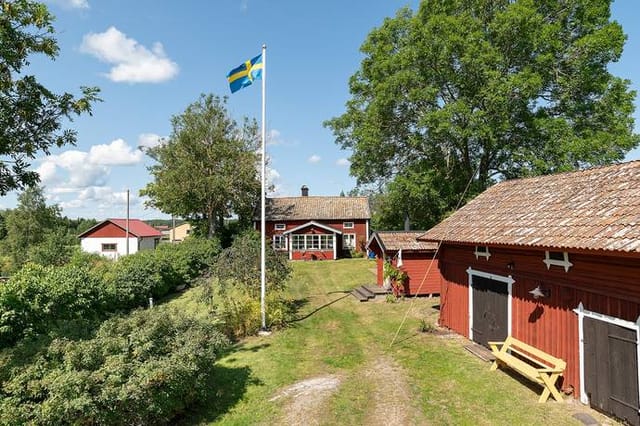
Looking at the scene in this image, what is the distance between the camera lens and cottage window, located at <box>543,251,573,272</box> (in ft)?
26.9

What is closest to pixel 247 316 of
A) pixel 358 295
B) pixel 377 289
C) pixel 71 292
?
pixel 71 292

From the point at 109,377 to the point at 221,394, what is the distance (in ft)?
9.31

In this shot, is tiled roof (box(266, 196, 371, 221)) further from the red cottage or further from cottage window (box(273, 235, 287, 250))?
cottage window (box(273, 235, 287, 250))

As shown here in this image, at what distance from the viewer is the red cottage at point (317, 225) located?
37.5m

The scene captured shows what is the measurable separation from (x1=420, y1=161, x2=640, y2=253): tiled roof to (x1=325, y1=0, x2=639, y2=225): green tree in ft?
30.2

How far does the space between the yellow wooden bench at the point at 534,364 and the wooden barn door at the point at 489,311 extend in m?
0.62

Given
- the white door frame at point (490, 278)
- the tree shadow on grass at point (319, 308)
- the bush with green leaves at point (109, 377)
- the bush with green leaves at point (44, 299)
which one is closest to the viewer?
the bush with green leaves at point (109, 377)

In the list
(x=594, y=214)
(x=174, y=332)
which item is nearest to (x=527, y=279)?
(x=594, y=214)

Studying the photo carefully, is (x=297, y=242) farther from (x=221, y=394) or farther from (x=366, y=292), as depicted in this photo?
(x=221, y=394)

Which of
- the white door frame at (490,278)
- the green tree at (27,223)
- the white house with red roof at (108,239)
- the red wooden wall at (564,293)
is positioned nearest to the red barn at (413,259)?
the white door frame at (490,278)

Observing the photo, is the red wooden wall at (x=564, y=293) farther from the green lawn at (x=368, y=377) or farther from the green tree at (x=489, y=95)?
→ the green tree at (x=489, y=95)

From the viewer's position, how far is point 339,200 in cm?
4259

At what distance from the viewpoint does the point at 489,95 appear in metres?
20.3

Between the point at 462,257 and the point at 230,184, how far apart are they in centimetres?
2842
